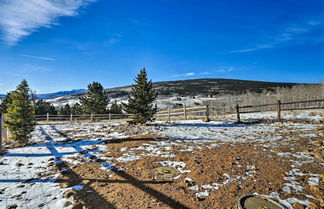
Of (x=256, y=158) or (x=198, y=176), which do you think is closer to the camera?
(x=198, y=176)

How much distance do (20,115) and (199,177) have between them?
1050 cm

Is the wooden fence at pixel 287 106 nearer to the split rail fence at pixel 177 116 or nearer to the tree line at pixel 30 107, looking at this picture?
the split rail fence at pixel 177 116

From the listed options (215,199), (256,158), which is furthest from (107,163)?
(256,158)

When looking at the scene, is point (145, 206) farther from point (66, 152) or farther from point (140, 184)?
point (66, 152)

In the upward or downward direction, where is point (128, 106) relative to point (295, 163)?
upward

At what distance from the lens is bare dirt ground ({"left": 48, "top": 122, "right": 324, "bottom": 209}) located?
3.19 meters

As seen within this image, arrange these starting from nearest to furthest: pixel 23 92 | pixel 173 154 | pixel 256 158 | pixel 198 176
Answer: pixel 198 176, pixel 256 158, pixel 173 154, pixel 23 92

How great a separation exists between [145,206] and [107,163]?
8.68 ft

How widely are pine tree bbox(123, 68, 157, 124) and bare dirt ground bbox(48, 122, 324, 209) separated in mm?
7128

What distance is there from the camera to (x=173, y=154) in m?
5.88

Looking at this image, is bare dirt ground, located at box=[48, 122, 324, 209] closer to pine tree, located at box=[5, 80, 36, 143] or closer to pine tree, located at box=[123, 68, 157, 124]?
pine tree, located at box=[5, 80, 36, 143]

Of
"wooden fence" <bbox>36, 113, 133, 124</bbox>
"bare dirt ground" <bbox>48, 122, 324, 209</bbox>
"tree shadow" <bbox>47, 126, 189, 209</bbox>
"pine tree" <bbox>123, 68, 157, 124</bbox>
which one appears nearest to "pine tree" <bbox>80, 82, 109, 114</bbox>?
"wooden fence" <bbox>36, 113, 133, 124</bbox>

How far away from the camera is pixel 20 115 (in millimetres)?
9180

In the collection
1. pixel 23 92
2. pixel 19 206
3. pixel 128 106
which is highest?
pixel 23 92
